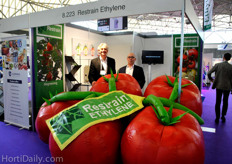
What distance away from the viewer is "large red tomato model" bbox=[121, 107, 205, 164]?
1.68 feet

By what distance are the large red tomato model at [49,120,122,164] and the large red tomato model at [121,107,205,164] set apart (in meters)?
0.04

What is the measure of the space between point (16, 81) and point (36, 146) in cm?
147

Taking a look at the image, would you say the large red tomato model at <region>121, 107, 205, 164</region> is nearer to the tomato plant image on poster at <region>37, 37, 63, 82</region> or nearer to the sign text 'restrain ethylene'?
the sign text 'restrain ethylene'

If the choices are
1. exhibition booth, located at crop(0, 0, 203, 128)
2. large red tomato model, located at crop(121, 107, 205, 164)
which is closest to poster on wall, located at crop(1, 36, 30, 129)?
exhibition booth, located at crop(0, 0, 203, 128)

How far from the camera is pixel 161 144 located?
0.52 m

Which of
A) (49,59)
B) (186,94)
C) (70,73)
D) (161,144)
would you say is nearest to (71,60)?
(70,73)

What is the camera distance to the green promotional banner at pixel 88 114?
57cm

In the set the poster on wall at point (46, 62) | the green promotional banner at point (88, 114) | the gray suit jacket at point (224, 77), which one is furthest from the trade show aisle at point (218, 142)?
the poster on wall at point (46, 62)

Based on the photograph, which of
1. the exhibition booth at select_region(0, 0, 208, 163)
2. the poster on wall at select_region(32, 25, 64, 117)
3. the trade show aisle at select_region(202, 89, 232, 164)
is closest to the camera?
the exhibition booth at select_region(0, 0, 208, 163)

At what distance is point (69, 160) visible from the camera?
1.89 feet

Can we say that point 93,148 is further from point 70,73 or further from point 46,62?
point 70,73

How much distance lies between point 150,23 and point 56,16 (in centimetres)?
2345

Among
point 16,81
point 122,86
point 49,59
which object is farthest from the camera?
point 49,59

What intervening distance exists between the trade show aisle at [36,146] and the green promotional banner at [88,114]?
3.27 ft
